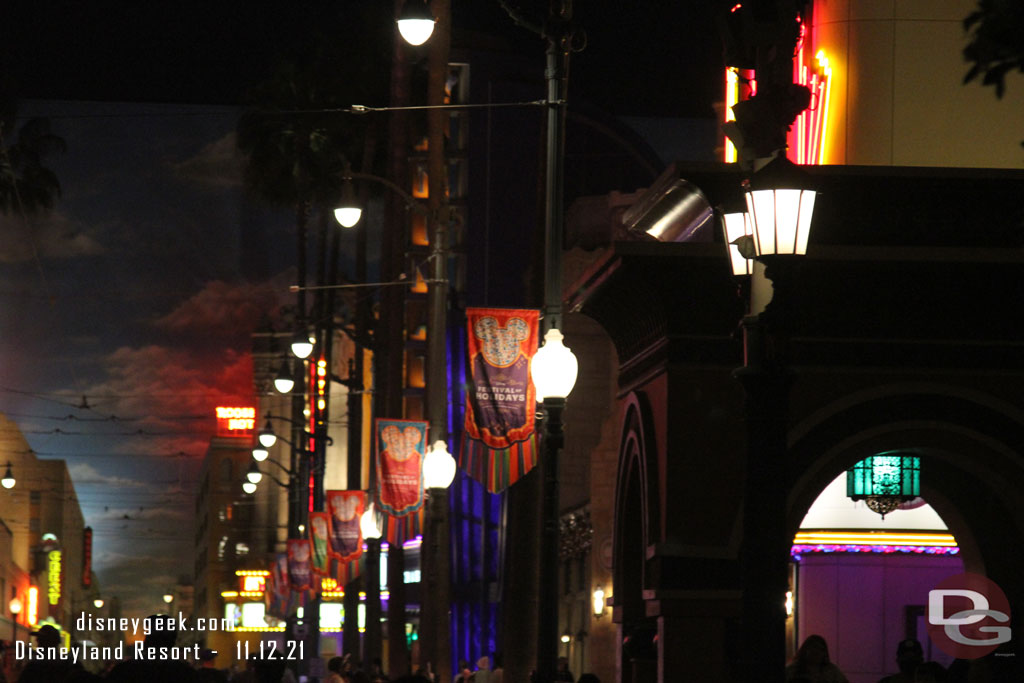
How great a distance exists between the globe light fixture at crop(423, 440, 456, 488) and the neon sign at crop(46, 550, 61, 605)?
94805 mm

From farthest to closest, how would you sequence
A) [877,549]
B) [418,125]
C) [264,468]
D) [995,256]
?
[264,468]
[418,125]
[877,549]
[995,256]

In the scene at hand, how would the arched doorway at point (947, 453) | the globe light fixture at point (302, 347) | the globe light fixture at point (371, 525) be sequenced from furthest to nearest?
the globe light fixture at point (302, 347) → the globe light fixture at point (371, 525) → the arched doorway at point (947, 453)

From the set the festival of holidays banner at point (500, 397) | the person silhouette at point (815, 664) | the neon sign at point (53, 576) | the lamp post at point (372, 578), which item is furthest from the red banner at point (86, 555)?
the person silhouette at point (815, 664)

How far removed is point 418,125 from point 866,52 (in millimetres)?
44283

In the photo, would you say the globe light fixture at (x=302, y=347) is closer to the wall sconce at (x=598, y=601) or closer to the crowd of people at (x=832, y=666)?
the wall sconce at (x=598, y=601)

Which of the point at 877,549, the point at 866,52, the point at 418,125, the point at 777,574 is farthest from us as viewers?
the point at 418,125

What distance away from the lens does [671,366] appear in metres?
17.2

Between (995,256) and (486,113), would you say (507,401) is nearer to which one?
(995,256)

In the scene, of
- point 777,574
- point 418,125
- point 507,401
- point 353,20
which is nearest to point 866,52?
point 507,401

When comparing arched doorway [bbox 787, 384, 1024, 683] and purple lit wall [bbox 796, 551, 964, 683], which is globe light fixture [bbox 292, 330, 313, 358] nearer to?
purple lit wall [bbox 796, 551, 964, 683]

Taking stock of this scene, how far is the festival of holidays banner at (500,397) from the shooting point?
1906cm

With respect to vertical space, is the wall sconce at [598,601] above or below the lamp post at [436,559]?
below

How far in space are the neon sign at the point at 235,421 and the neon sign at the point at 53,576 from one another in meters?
44.3

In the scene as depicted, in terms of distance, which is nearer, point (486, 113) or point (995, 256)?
point (995, 256)
